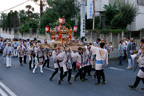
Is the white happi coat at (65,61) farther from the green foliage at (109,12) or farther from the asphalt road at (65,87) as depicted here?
the green foliage at (109,12)

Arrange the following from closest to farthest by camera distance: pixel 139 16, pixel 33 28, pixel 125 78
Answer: pixel 125 78, pixel 139 16, pixel 33 28

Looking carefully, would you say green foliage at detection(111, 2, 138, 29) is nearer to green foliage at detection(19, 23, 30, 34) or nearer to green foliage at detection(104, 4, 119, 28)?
green foliage at detection(104, 4, 119, 28)

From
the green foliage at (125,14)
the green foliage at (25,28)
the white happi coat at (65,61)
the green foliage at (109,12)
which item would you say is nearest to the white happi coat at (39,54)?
the white happi coat at (65,61)

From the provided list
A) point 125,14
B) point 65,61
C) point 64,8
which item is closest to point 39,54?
point 65,61

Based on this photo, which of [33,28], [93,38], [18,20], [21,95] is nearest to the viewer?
[21,95]

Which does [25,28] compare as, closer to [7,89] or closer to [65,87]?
[7,89]

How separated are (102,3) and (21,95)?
60.2 ft

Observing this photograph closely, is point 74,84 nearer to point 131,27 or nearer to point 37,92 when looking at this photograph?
point 37,92

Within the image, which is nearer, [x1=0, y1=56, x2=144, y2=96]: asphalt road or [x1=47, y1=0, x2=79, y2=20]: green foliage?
[x1=0, y1=56, x2=144, y2=96]: asphalt road

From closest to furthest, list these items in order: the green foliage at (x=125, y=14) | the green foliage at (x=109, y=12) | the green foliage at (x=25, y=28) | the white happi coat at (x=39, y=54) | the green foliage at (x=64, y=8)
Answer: the white happi coat at (x=39, y=54) < the green foliage at (x=125, y=14) < the green foliage at (x=109, y=12) < the green foliage at (x=64, y=8) < the green foliage at (x=25, y=28)

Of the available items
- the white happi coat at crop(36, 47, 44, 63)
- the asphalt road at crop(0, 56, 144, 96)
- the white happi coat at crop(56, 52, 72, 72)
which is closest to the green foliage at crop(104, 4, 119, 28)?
the white happi coat at crop(36, 47, 44, 63)

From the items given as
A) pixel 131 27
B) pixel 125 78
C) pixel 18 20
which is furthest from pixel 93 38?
pixel 18 20

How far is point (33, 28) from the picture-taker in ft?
102

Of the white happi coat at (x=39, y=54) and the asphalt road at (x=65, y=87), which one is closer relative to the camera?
the asphalt road at (x=65, y=87)
